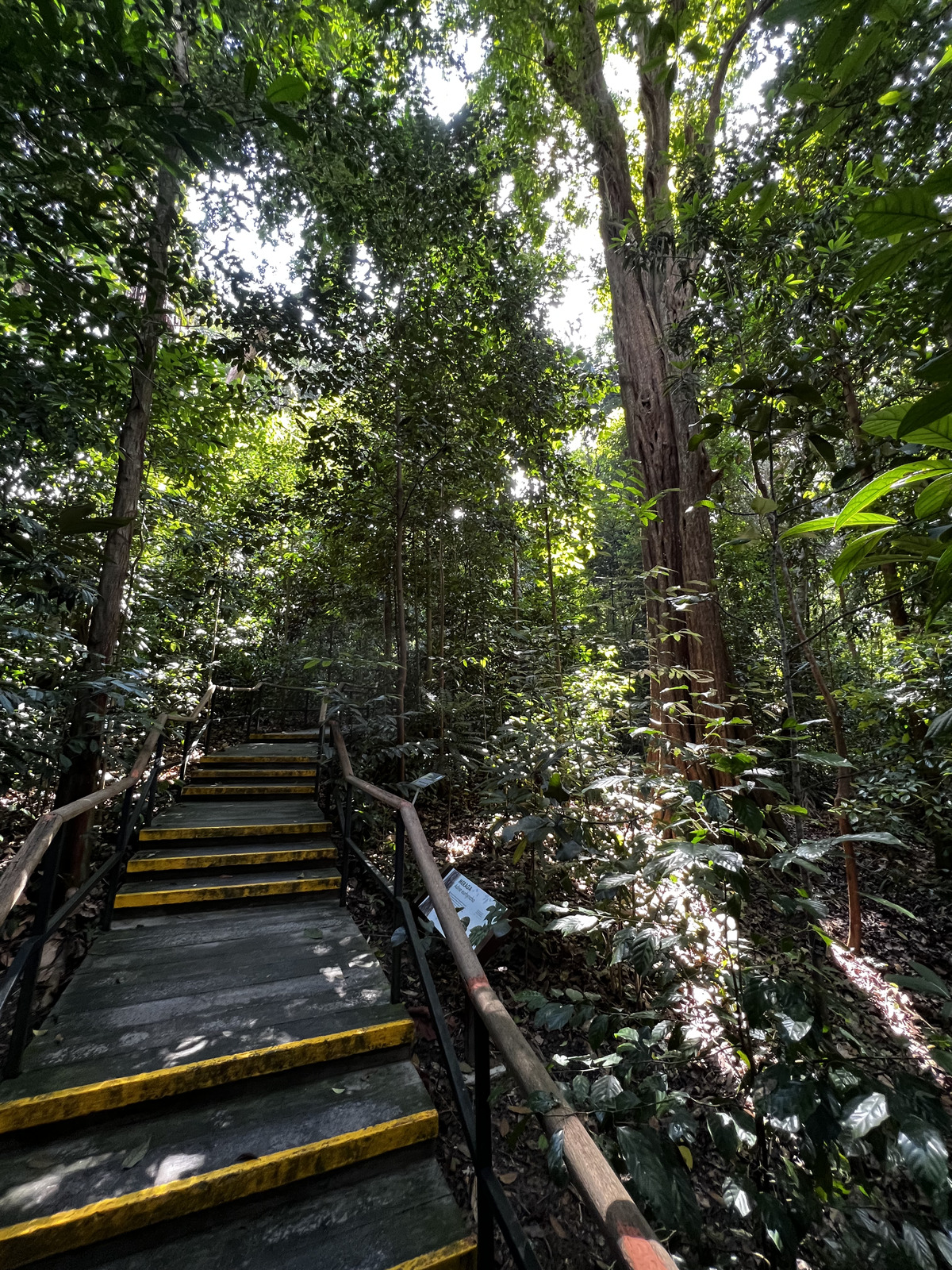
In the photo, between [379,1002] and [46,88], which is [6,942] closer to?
[379,1002]

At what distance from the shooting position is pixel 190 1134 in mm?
1785

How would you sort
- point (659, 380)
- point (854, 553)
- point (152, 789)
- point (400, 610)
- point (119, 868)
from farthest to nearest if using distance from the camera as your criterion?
point (659, 380) → point (400, 610) → point (152, 789) → point (119, 868) → point (854, 553)

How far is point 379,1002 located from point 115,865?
1945 mm

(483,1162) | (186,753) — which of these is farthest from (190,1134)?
(186,753)

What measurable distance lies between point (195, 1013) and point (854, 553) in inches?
115

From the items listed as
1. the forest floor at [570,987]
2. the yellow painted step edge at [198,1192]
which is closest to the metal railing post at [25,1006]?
the forest floor at [570,987]

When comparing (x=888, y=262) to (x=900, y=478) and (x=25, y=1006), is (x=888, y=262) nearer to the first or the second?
(x=900, y=478)

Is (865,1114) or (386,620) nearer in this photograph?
(865,1114)

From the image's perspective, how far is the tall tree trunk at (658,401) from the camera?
4.12 meters

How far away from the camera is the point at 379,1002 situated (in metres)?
2.40

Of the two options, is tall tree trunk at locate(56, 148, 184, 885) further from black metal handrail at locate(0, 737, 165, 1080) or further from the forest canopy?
black metal handrail at locate(0, 737, 165, 1080)

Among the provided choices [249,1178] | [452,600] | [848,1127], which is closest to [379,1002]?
[249,1178]

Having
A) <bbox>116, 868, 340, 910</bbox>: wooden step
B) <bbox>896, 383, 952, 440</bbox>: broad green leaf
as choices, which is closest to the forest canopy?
<bbox>896, 383, 952, 440</bbox>: broad green leaf

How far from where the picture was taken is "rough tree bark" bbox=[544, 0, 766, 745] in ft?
13.4
